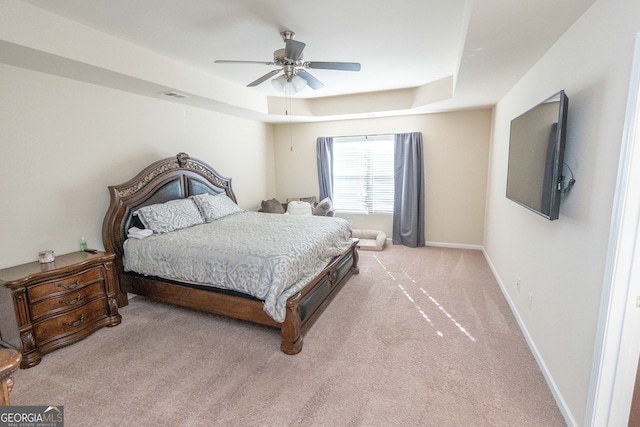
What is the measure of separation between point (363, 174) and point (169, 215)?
3.58m

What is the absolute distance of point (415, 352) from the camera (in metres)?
2.48

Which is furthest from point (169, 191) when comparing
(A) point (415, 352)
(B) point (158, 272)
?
(A) point (415, 352)

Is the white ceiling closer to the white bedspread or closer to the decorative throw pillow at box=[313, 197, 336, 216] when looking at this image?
the white bedspread

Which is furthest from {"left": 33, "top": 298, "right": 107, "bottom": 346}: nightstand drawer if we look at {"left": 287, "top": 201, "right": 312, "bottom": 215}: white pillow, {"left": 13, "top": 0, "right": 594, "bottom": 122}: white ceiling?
{"left": 287, "top": 201, "right": 312, "bottom": 215}: white pillow

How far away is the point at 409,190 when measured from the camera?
542 centimetres

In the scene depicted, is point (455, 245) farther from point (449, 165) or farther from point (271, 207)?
point (271, 207)

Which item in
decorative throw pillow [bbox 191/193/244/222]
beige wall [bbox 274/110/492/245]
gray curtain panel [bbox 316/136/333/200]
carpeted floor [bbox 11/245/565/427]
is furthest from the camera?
gray curtain panel [bbox 316/136/333/200]

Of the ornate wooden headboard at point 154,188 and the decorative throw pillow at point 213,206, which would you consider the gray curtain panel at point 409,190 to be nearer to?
the decorative throw pillow at point 213,206

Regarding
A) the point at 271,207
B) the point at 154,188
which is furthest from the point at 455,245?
the point at 154,188

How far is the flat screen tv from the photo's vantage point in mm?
1802

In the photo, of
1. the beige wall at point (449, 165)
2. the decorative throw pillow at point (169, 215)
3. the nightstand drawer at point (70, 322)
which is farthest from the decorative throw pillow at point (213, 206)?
the beige wall at point (449, 165)

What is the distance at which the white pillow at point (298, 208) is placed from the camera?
549 centimetres

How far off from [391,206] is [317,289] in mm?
3311

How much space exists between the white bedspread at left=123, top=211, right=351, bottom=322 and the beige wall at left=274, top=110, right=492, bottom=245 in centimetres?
255
